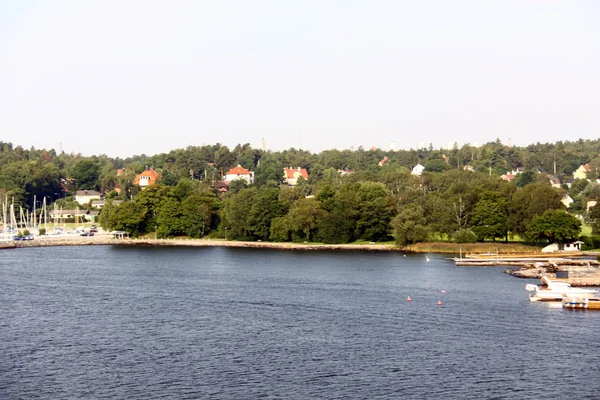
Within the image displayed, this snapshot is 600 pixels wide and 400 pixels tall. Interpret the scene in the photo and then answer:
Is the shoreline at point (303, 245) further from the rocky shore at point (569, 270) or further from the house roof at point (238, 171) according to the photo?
the house roof at point (238, 171)

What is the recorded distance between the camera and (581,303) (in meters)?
43.3

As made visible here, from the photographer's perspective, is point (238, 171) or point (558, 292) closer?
point (558, 292)

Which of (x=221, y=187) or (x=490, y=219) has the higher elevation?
(x=221, y=187)

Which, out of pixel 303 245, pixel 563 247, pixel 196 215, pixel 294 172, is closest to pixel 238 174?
pixel 294 172

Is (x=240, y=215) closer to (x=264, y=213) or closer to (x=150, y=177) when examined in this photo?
(x=264, y=213)

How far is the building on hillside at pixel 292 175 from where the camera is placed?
14612cm

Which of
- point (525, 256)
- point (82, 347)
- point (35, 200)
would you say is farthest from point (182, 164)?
point (82, 347)

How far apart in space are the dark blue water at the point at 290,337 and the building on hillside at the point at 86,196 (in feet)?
238

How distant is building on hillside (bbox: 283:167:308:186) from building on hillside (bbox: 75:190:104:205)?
111 feet

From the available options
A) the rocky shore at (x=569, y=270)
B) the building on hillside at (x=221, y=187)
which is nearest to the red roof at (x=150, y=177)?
the building on hillside at (x=221, y=187)

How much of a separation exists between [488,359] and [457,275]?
24712mm

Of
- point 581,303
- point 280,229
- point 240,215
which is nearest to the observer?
point 581,303

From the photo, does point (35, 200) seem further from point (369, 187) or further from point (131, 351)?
point (131, 351)

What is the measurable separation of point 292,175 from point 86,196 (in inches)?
1504
